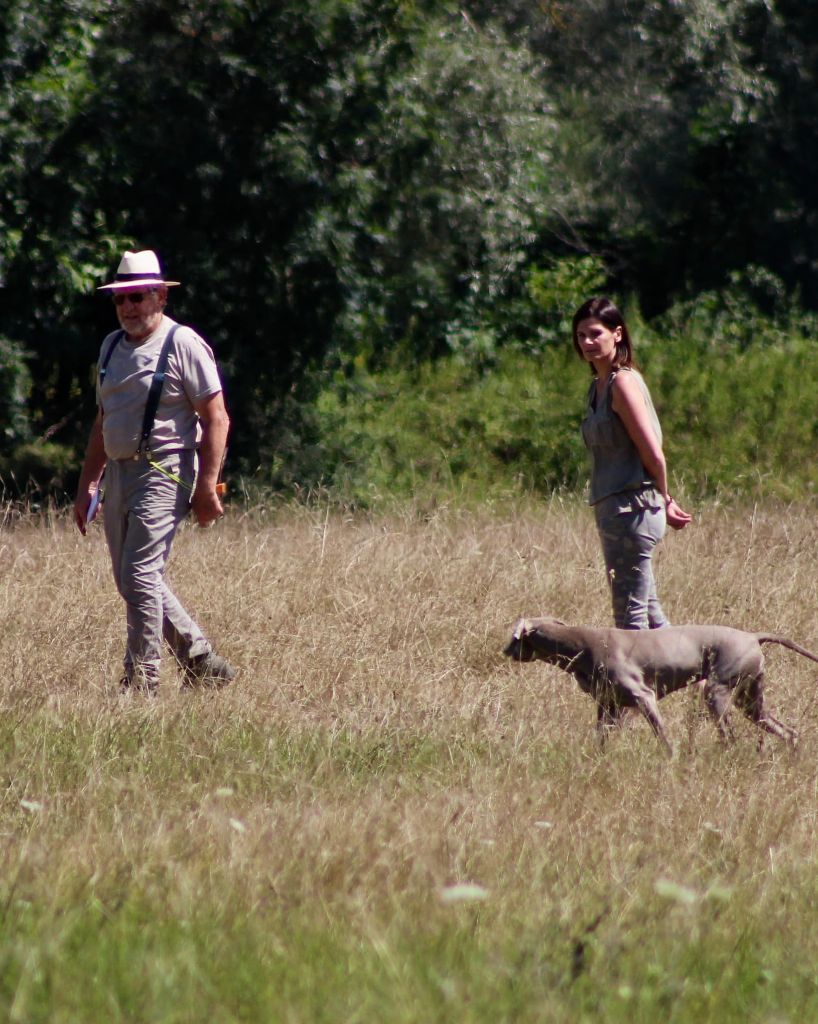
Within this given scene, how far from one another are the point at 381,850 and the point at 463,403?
13942 millimetres

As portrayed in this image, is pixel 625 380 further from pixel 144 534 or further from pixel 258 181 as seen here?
pixel 258 181

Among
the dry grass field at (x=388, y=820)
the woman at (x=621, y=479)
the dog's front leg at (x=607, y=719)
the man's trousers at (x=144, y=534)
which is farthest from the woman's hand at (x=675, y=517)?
the man's trousers at (x=144, y=534)

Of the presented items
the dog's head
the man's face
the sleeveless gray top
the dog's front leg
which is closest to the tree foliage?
the man's face

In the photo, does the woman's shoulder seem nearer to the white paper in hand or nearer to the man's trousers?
the man's trousers

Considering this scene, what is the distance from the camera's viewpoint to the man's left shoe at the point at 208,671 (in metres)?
6.61

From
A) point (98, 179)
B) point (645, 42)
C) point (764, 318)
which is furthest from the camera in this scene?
point (645, 42)

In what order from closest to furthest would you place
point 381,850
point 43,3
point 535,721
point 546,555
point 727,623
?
point 381,850, point 535,721, point 727,623, point 546,555, point 43,3

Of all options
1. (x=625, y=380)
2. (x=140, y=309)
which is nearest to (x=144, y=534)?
(x=140, y=309)

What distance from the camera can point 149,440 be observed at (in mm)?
6227

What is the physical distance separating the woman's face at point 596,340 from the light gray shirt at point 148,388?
1534 mm

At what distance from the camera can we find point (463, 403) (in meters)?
17.8

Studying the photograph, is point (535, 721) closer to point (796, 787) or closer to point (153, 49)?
point (796, 787)

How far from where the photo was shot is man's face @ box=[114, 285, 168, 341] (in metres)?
6.16

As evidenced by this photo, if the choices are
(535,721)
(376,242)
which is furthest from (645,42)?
(535,721)
